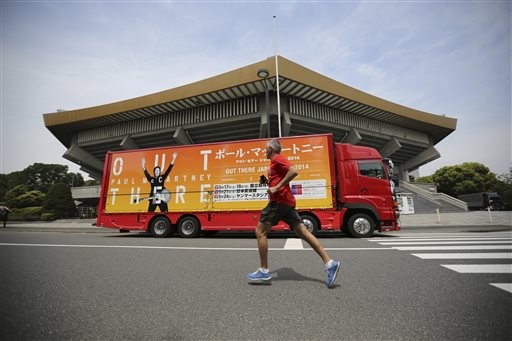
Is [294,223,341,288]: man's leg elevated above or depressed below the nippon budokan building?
below

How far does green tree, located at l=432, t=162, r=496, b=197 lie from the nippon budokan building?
681 inches

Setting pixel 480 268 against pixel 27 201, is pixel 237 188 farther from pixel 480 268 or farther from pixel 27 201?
pixel 27 201

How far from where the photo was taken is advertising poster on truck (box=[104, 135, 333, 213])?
347 inches

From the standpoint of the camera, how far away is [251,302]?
95.8 inches

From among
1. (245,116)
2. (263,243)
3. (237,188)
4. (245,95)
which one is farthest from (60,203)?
(263,243)

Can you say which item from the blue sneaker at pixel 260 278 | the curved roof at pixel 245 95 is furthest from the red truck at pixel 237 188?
the curved roof at pixel 245 95

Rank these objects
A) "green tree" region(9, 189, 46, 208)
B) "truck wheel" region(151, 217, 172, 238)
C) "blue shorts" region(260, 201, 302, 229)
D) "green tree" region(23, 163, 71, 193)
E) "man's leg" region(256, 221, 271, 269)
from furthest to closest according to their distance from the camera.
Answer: "green tree" region(23, 163, 71, 193)
"green tree" region(9, 189, 46, 208)
"truck wheel" region(151, 217, 172, 238)
"blue shorts" region(260, 201, 302, 229)
"man's leg" region(256, 221, 271, 269)

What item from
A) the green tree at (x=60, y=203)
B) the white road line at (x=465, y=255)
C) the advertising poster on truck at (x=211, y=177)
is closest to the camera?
the white road line at (x=465, y=255)

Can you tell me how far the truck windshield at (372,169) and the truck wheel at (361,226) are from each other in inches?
55.9

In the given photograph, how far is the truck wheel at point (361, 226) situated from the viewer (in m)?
8.42

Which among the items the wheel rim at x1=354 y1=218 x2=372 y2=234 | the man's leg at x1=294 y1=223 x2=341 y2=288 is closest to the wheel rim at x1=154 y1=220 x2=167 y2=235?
the wheel rim at x1=354 y1=218 x2=372 y2=234

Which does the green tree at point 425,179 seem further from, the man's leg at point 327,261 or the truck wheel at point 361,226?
the man's leg at point 327,261

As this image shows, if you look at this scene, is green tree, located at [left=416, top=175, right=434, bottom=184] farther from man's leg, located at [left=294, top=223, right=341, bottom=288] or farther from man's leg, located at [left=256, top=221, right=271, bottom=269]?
man's leg, located at [left=256, top=221, right=271, bottom=269]

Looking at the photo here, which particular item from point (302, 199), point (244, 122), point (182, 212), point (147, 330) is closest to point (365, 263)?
point (147, 330)
